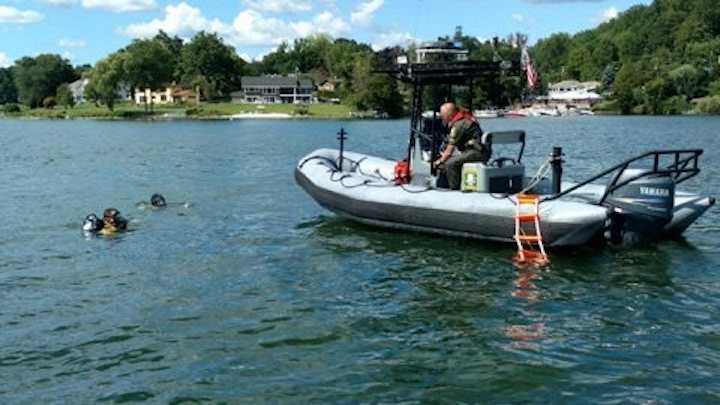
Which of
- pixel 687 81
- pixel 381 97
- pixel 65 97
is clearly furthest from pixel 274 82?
pixel 687 81

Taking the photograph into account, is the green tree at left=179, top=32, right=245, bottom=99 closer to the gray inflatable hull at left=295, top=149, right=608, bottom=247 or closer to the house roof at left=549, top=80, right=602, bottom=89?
the house roof at left=549, top=80, right=602, bottom=89

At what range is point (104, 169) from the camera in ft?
115

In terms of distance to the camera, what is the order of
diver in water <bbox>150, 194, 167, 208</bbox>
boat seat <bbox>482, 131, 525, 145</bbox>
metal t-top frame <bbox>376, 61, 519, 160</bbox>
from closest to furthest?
boat seat <bbox>482, 131, 525, 145</bbox> < metal t-top frame <bbox>376, 61, 519, 160</bbox> < diver in water <bbox>150, 194, 167, 208</bbox>

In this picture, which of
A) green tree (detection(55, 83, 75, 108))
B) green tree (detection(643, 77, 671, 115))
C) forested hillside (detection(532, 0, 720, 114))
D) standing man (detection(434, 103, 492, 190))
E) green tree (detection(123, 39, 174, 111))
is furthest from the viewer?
green tree (detection(55, 83, 75, 108))

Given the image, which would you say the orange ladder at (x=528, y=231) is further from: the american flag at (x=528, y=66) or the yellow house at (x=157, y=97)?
the yellow house at (x=157, y=97)

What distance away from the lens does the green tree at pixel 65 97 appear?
15625 cm

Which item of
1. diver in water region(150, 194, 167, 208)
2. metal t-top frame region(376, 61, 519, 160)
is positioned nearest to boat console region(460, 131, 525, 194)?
metal t-top frame region(376, 61, 519, 160)

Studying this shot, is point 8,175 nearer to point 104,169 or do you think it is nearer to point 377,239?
point 104,169

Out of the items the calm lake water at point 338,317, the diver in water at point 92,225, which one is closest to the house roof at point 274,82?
the calm lake water at point 338,317

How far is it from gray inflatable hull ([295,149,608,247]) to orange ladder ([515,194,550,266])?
0.35 ft

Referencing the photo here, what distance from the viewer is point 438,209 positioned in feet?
49.3

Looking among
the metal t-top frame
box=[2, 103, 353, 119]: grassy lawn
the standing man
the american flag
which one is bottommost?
box=[2, 103, 353, 119]: grassy lawn

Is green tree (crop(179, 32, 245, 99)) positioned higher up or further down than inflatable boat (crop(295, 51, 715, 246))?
higher up

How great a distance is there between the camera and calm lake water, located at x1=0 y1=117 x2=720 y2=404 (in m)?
8.47
